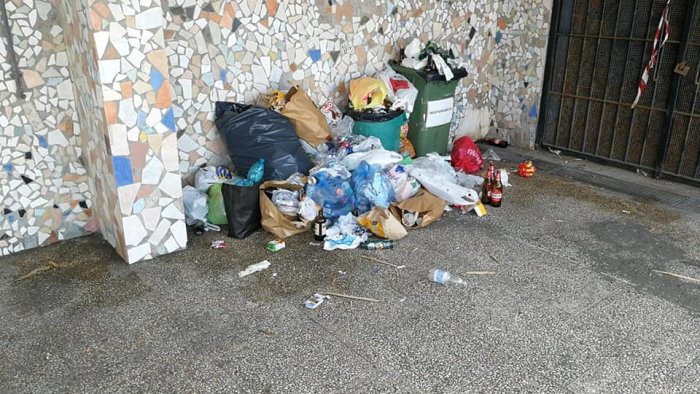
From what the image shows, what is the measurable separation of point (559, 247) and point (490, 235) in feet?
1.53

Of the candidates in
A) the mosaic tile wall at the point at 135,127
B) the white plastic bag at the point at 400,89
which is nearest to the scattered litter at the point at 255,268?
the mosaic tile wall at the point at 135,127

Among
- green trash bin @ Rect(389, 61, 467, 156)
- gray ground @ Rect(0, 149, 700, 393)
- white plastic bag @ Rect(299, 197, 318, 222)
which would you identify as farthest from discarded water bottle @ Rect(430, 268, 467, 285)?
green trash bin @ Rect(389, 61, 467, 156)

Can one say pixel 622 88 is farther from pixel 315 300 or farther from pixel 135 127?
pixel 135 127

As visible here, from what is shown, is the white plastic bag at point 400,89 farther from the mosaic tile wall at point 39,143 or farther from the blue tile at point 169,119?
the mosaic tile wall at point 39,143

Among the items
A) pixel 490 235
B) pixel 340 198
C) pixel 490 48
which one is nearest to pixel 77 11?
pixel 340 198

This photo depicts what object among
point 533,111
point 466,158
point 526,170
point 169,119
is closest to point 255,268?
point 169,119

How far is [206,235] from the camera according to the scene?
3941 mm

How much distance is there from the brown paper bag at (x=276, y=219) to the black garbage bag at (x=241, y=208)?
0.17 feet

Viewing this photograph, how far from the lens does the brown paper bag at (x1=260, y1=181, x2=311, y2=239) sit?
3.86 m

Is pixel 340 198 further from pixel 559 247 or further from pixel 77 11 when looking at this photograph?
pixel 77 11

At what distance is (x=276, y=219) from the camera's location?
3.87 meters

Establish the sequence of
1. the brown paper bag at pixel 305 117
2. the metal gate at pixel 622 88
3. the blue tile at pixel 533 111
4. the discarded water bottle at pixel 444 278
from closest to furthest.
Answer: the discarded water bottle at pixel 444 278, the brown paper bag at pixel 305 117, the metal gate at pixel 622 88, the blue tile at pixel 533 111

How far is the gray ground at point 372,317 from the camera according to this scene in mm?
2521

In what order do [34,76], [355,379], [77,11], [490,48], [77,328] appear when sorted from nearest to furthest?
[355,379] → [77,328] → [77,11] → [34,76] → [490,48]
